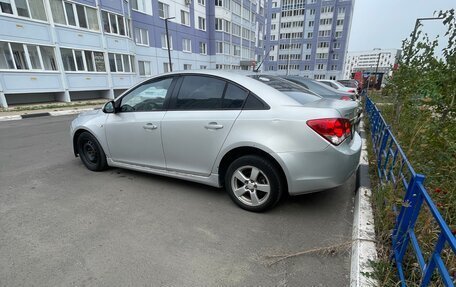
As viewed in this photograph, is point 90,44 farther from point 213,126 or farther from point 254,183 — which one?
point 254,183

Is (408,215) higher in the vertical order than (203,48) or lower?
lower

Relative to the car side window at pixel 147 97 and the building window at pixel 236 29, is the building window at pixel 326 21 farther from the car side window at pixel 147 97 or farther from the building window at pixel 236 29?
the car side window at pixel 147 97

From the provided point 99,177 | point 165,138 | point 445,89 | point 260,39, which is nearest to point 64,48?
point 99,177

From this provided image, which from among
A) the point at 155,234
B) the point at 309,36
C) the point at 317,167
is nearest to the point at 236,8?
the point at 309,36

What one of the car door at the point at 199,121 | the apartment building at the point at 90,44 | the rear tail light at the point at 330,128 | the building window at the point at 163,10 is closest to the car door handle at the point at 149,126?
the car door at the point at 199,121

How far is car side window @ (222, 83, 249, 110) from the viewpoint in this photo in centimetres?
291

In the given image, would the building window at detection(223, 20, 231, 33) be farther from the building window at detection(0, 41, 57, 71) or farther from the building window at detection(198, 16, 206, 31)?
the building window at detection(0, 41, 57, 71)

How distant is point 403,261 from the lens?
1.92 metres

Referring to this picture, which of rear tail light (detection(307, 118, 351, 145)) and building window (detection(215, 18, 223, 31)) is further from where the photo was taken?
building window (detection(215, 18, 223, 31))

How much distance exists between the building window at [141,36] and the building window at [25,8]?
26.3 feet

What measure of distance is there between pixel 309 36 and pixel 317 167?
61866 millimetres

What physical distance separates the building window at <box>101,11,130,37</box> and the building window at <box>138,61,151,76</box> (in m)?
3.25

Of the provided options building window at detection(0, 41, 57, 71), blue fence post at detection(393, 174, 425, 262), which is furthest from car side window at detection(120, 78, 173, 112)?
building window at detection(0, 41, 57, 71)

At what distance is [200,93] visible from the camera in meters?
3.18
